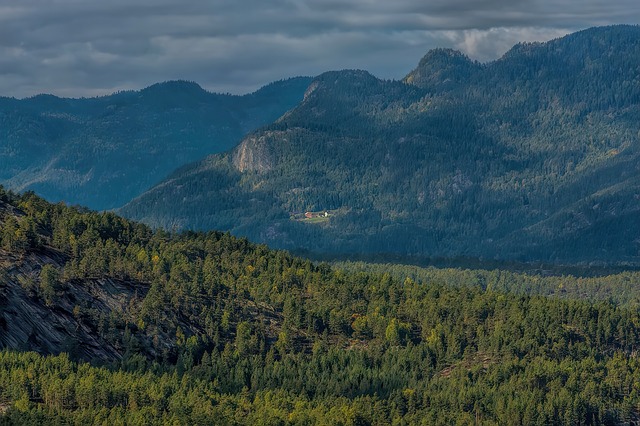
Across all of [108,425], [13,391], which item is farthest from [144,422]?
[13,391]

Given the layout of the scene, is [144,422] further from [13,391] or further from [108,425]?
[13,391]

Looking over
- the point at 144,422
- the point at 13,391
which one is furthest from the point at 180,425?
the point at 13,391

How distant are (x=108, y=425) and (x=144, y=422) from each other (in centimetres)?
546

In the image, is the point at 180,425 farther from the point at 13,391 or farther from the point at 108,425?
the point at 13,391

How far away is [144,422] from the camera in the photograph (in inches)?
7707

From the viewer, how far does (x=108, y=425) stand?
192m

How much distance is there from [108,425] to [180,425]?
11155mm

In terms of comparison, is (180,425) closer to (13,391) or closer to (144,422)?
(144,422)

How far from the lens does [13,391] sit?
199 m

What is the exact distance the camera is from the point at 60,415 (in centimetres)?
19462

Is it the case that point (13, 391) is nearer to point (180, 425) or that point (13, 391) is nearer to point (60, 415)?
point (60, 415)

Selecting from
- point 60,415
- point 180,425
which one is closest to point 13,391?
point 60,415

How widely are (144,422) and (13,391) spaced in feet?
62.8

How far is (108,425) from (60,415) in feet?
23.5
